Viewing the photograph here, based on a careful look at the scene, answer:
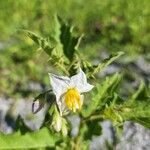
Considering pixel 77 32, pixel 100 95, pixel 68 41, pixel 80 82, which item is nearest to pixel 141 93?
pixel 100 95

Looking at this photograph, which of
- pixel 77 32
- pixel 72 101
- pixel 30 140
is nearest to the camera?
pixel 72 101

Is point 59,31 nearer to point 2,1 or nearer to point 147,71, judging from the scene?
point 147,71

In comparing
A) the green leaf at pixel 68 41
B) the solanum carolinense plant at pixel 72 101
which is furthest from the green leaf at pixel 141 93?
the green leaf at pixel 68 41

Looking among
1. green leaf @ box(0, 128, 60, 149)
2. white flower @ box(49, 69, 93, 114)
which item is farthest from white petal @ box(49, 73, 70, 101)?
green leaf @ box(0, 128, 60, 149)

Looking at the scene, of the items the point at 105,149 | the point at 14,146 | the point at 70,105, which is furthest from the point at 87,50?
the point at 70,105

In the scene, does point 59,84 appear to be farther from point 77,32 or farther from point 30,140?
point 77,32

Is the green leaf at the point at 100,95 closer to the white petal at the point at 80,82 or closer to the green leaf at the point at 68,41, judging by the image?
the green leaf at the point at 68,41
